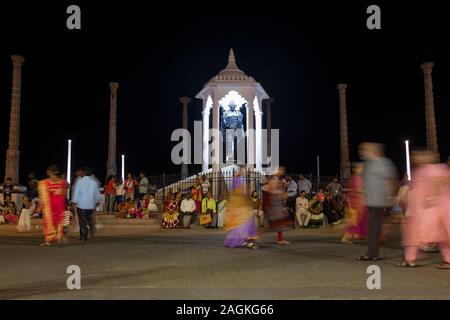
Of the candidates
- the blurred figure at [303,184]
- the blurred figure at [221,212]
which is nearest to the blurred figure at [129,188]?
the blurred figure at [221,212]

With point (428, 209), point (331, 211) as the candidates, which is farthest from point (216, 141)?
point (428, 209)

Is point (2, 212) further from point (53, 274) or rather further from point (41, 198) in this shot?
point (53, 274)

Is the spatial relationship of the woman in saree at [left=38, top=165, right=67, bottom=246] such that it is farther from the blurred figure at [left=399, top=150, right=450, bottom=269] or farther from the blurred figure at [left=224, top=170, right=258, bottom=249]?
the blurred figure at [left=399, top=150, right=450, bottom=269]

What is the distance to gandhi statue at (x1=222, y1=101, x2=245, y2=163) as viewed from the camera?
25.5 meters

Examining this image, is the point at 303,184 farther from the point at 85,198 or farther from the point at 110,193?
the point at 85,198

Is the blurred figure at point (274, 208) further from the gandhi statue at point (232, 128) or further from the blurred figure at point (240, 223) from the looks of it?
the gandhi statue at point (232, 128)

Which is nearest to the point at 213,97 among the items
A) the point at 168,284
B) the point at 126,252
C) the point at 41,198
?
the point at 41,198

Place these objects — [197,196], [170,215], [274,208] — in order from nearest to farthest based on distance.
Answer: [274,208]
[170,215]
[197,196]

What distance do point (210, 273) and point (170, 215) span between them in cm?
1132

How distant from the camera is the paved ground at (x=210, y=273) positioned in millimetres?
5426

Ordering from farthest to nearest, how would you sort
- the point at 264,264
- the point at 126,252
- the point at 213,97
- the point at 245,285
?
1. the point at 213,97
2. the point at 126,252
3. the point at 264,264
4. the point at 245,285

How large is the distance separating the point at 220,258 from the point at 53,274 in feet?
9.48

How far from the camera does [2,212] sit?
19422 millimetres

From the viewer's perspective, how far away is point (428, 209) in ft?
26.0
